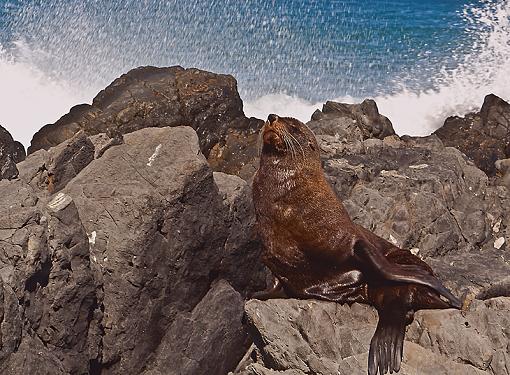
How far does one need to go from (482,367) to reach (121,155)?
345 cm

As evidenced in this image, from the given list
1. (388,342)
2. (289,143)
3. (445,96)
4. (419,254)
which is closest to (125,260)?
(289,143)

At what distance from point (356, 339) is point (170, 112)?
5.45 metres

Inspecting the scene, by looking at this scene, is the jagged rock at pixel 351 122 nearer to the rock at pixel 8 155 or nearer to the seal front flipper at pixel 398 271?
the rock at pixel 8 155

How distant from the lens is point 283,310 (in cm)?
527

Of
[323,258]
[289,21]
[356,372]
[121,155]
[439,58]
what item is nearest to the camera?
[356,372]

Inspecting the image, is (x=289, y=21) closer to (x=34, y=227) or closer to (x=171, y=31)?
(x=171, y=31)

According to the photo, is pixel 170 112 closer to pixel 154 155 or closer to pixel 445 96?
pixel 154 155

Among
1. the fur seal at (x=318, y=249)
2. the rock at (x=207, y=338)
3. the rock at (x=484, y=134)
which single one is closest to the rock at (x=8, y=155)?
the rock at (x=207, y=338)

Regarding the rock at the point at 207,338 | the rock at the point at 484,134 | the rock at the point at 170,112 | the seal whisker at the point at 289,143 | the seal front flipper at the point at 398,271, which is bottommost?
the rock at the point at 207,338

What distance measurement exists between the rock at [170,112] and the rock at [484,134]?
3.19 meters

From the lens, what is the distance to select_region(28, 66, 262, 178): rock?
9.70 meters

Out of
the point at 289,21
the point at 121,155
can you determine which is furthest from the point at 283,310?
the point at 289,21

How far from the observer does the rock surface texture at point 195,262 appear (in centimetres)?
517

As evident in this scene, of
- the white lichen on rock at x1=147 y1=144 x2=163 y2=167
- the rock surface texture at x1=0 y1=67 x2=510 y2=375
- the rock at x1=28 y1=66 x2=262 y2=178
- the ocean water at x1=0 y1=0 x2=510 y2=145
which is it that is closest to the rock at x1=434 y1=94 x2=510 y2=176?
the rock surface texture at x1=0 y1=67 x2=510 y2=375
